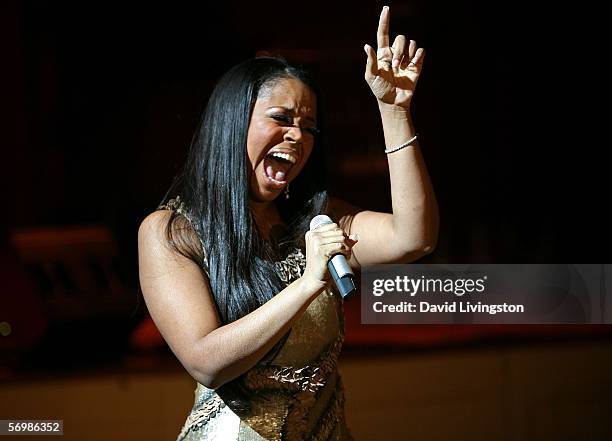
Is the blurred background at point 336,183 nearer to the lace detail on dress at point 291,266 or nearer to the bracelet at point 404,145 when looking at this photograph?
the lace detail on dress at point 291,266

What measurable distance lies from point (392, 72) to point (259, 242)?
35 cm

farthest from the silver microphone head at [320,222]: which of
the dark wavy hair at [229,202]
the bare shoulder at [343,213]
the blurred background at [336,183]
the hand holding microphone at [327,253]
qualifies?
the blurred background at [336,183]

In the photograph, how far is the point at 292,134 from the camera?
57.5 inches

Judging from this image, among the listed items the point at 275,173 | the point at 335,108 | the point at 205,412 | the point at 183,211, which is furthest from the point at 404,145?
the point at 335,108

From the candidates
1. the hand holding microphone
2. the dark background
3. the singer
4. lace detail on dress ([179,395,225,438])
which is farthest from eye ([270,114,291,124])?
the dark background

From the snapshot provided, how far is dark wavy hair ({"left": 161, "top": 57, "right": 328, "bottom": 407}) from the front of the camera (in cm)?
140

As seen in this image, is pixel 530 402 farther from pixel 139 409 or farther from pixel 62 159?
pixel 62 159

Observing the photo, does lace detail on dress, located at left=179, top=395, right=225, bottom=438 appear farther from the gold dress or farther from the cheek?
the cheek

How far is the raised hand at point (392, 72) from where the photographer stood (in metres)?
1.39

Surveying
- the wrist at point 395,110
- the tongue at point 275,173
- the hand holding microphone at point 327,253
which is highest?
the wrist at point 395,110

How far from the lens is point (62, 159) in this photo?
7.25 ft

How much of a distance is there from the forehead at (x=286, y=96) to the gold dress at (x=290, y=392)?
21 cm

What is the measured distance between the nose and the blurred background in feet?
2.19

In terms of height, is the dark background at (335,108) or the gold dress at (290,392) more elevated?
the dark background at (335,108)
